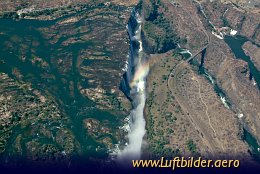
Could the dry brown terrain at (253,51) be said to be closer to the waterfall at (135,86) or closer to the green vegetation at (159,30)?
the green vegetation at (159,30)

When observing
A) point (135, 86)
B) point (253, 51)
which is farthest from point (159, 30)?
point (253, 51)

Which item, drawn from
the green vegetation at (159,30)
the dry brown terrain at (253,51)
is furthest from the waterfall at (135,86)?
the dry brown terrain at (253,51)

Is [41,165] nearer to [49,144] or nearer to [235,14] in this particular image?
[49,144]

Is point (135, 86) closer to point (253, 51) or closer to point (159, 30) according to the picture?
point (159, 30)

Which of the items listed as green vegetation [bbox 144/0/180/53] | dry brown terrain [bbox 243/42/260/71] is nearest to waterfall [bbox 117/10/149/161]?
green vegetation [bbox 144/0/180/53]

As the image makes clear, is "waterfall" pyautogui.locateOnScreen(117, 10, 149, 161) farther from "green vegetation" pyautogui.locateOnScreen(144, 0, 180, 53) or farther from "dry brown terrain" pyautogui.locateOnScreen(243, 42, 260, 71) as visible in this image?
"dry brown terrain" pyautogui.locateOnScreen(243, 42, 260, 71)

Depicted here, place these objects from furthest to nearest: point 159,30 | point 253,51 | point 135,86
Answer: point 253,51
point 159,30
point 135,86

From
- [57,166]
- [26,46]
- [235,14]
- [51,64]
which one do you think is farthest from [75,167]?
[235,14]

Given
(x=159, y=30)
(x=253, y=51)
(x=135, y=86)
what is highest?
(x=159, y=30)

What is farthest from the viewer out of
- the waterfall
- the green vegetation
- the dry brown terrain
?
the dry brown terrain
